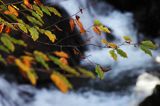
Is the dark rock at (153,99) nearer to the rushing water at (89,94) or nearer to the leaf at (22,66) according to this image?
the rushing water at (89,94)

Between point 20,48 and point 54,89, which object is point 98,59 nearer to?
point 54,89

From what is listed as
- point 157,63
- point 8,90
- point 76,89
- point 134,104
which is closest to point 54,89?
point 76,89

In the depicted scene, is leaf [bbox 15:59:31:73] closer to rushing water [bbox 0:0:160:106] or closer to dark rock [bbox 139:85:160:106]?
rushing water [bbox 0:0:160:106]

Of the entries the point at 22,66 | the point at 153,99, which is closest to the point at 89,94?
the point at 153,99

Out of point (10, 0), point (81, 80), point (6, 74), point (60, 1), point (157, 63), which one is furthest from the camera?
point (157, 63)

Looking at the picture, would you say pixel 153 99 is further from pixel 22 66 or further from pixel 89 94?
pixel 22 66

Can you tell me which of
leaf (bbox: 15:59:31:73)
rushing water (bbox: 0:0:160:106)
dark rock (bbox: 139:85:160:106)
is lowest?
leaf (bbox: 15:59:31:73)

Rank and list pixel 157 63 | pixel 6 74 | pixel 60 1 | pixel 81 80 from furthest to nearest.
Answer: pixel 157 63 < pixel 60 1 < pixel 81 80 < pixel 6 74

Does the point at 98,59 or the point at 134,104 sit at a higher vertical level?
the point at 98,59

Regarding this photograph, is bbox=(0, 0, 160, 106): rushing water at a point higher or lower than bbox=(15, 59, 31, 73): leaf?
higher

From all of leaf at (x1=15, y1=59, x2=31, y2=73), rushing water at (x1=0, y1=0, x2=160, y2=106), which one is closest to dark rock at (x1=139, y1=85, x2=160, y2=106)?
rushing water at (x1=0, y1=0, x2=160, y2=106)

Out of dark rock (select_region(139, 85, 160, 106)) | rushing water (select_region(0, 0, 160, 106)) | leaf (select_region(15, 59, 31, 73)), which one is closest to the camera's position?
leaf (select_region(15, 59, 31, 73))
